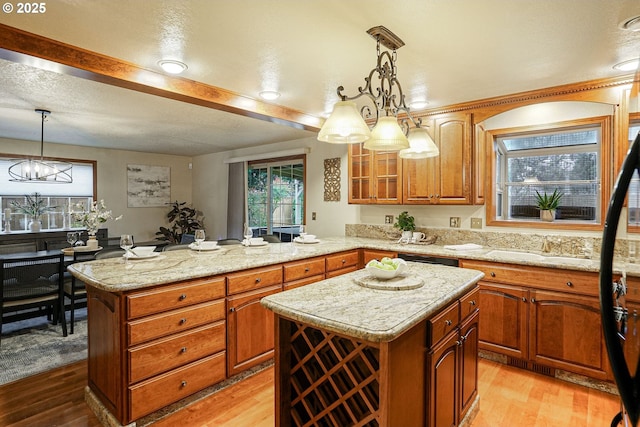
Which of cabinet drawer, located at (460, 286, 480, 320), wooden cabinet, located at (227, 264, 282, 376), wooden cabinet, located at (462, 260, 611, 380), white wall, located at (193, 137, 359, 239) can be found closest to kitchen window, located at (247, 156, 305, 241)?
white wall, located at (193, 137, 359, 239)

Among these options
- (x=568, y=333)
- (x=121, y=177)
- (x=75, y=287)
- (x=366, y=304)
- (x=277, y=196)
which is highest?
(x=121, y=177)

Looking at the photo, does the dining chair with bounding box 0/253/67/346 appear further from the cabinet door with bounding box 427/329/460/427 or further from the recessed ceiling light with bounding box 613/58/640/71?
the recessed ceiling light with bounding box 613/58/640/71

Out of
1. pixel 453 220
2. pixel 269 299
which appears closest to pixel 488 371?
pixel 453 220

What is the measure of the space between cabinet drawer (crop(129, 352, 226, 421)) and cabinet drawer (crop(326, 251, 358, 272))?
1.35 metres

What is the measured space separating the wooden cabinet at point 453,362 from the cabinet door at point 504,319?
907 mm

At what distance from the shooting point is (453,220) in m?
3.82

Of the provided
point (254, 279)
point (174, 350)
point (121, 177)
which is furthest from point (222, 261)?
point (121, 177)

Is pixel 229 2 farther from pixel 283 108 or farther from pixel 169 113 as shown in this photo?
pixel 169 113

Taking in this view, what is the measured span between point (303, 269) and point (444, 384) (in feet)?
5.48

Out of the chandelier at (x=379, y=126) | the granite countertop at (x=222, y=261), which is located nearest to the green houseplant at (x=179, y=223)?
the granite countertop at (x=222, y=261)

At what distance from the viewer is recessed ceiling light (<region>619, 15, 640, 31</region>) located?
1.90m

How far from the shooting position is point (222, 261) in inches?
105

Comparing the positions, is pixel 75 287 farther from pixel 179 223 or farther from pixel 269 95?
pixel 179 223

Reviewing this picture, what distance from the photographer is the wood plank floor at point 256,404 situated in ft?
7.14
